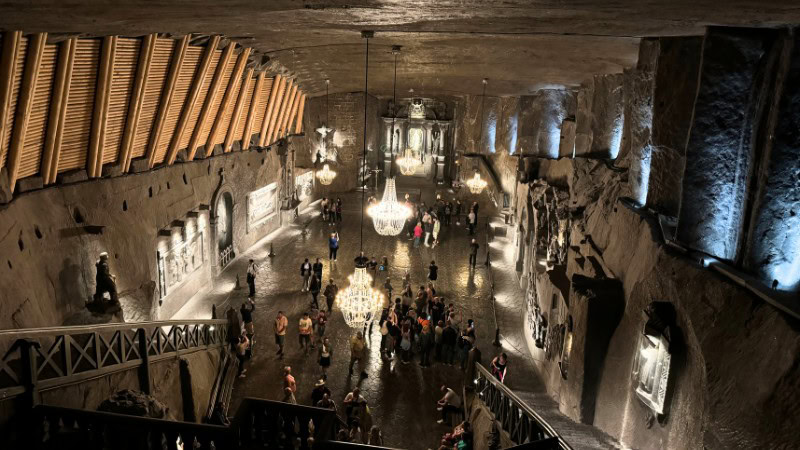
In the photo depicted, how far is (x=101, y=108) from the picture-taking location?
339 inches

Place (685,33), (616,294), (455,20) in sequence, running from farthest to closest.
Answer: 1. (616,294)
2. (685,33)
3. (455,20)

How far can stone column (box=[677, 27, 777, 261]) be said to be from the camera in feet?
20.2

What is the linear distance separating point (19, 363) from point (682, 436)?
706cm

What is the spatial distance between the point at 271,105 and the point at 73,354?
38.0ft

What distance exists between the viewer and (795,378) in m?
4.36

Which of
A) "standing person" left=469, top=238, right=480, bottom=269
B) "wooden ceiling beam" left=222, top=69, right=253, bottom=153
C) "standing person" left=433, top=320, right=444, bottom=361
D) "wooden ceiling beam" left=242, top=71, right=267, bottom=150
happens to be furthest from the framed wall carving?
"standing person" left=433, top=320, right=444, bottom=361

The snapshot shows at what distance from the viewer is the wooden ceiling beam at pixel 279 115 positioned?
59.2 feet

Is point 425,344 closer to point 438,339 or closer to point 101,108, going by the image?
point 438,339

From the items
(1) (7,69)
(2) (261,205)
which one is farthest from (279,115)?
(1) (7,69)

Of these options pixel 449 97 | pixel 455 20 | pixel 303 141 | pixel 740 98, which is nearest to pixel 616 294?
pixel 740 98

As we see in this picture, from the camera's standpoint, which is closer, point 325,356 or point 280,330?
point 325,356

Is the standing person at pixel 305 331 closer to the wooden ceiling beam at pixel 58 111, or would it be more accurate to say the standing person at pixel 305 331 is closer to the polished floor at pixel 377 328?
the polished floor at pixel 377 328

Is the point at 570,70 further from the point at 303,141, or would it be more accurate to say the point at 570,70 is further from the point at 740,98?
the point at 303,141

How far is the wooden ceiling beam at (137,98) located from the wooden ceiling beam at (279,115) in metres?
8.21
